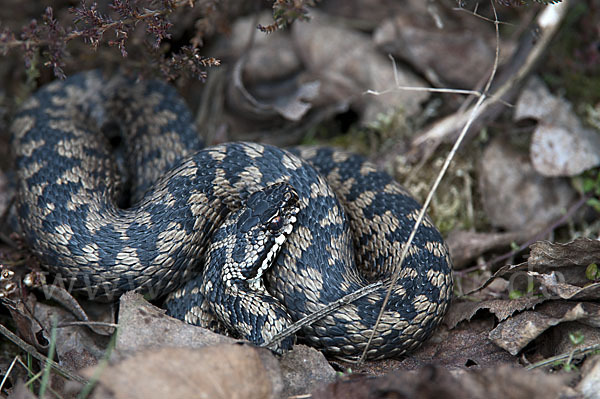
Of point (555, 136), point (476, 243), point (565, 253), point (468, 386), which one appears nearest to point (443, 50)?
point (555, 136)

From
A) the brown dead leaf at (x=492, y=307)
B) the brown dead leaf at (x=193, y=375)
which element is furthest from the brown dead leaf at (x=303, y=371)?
the brown dead leaf at (x=492, y=307)

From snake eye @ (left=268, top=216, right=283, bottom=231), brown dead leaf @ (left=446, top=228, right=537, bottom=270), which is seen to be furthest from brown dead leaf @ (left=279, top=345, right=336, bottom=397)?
brown dead leaf @ (left=446, top=228, right=537, bottom=270)

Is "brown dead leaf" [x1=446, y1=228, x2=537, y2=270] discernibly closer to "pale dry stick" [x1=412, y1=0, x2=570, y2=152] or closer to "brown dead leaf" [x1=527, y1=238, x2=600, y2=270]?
"brown dead leaf" [x1=527, y1=238, x2=600, y2=270]

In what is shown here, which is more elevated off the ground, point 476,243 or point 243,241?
point 243,241

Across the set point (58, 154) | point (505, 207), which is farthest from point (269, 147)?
point (505, 207)

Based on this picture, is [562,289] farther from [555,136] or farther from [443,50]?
[443,50]

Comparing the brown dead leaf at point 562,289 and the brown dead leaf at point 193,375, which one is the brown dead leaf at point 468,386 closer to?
the brown dead leaf at point 193,375
